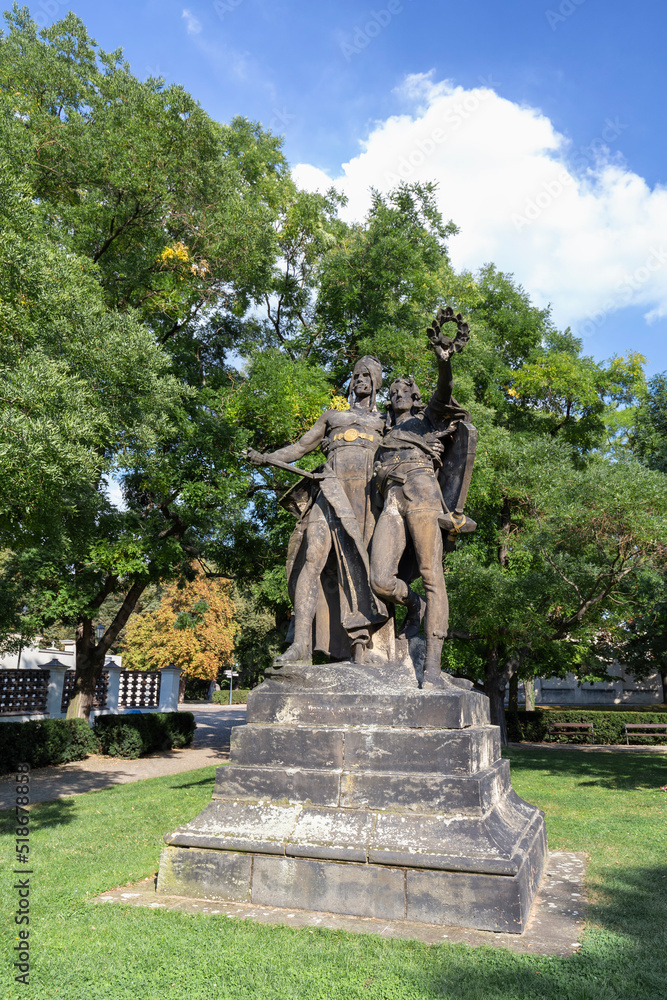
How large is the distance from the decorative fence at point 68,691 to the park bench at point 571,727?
12552 mm

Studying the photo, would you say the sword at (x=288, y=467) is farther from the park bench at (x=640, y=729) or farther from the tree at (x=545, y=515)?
the park bench at (x=640, y=729)

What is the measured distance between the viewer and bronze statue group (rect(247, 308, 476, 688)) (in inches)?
210


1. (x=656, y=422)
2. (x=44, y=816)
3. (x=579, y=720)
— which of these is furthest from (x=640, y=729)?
(x=44, y=816)

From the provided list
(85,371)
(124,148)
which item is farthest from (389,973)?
(124,148)

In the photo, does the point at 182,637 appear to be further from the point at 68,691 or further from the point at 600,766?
the point at 600,766

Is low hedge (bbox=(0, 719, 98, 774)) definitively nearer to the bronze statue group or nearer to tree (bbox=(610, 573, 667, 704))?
the bronze statue group

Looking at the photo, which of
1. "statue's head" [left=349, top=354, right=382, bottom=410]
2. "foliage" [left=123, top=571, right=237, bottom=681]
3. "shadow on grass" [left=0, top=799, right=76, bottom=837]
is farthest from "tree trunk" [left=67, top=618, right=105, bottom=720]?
"foliage" [left=123, top=571, right=237, bottom=681]

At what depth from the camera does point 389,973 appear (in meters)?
3.38

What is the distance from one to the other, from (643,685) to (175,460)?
3066cm

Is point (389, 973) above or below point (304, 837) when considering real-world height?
below

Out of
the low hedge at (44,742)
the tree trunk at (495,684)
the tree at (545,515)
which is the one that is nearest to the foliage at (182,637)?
the tree at (545,515)

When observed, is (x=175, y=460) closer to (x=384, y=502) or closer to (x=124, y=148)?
(x=124, y=148)

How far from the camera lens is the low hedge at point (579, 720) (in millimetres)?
23312

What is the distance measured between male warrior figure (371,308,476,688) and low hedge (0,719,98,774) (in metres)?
11.1
